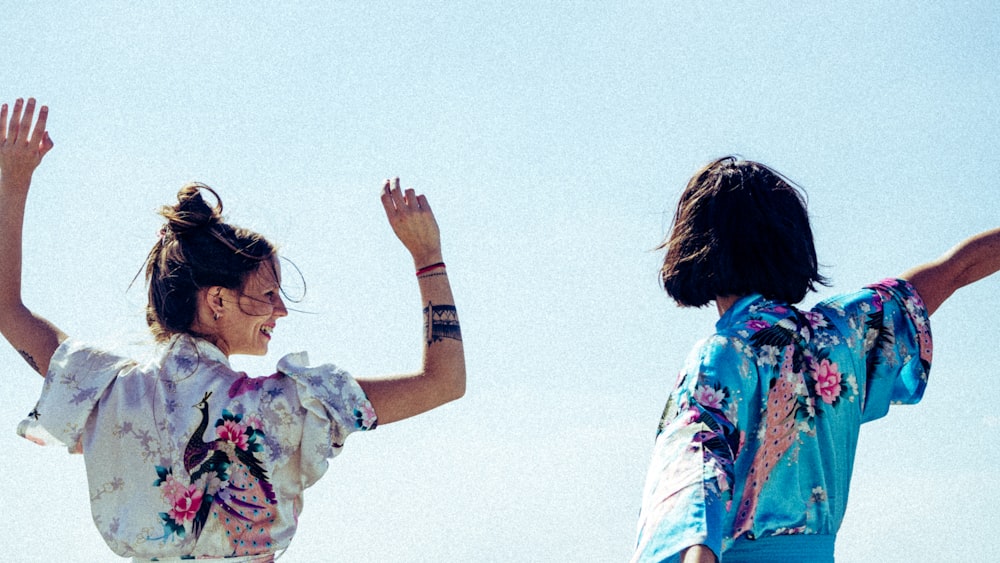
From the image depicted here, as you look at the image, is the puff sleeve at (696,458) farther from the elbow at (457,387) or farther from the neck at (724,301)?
the elbow at (457,387)

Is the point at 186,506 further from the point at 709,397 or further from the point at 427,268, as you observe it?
the point at 709,397

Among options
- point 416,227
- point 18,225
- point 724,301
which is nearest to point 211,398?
point 416,227

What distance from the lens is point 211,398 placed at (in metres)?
4.14

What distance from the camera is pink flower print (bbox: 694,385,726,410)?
3.71m

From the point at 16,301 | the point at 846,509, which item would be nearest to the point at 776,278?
the point at 846,509

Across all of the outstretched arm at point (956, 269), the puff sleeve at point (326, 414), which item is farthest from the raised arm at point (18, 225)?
the outstretched arm at point (956, 269)

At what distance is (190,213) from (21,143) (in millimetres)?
830

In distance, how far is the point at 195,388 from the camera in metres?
4.16

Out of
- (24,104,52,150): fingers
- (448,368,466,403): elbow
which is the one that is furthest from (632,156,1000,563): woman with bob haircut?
(24,104,52,150): fingers

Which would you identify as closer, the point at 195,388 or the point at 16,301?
the point at 195,388

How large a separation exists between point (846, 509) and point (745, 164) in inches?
48.8

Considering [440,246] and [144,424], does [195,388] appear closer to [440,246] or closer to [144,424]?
[144,424]

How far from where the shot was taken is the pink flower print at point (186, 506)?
4.02m

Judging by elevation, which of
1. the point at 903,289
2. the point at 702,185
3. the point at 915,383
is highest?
the point at 702,185
